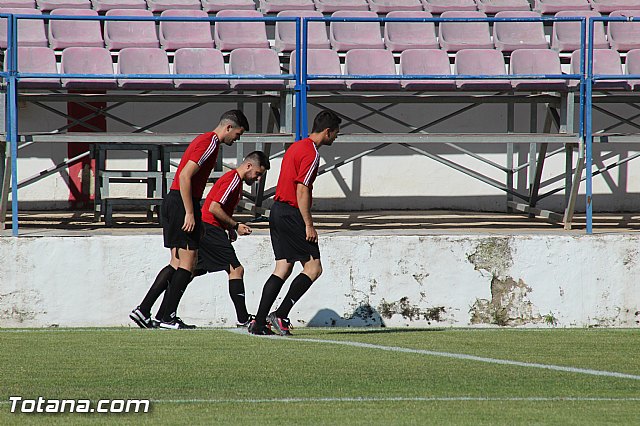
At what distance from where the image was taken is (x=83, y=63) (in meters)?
10.9

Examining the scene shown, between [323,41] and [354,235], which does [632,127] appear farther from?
[354,235]

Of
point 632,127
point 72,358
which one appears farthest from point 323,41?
point 72,358

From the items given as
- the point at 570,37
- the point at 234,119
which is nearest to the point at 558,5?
the point at 570,37

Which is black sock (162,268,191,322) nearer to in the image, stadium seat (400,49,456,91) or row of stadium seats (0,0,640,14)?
stadium seat (400,49,456,91)

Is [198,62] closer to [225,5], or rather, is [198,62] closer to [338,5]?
[225,5]

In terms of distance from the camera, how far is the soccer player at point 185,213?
780cm

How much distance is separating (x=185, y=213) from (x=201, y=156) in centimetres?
49

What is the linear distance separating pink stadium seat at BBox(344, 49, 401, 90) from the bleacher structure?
14mm

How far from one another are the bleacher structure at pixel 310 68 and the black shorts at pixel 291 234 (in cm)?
186

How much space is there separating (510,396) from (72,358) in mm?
2831

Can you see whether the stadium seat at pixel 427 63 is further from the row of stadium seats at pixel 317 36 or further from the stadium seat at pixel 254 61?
the stadium seat at pixel 254 61

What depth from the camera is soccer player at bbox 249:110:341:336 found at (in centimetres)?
766

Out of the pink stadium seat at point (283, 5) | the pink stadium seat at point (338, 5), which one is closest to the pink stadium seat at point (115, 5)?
the pink stadium seat at point (283, 5)

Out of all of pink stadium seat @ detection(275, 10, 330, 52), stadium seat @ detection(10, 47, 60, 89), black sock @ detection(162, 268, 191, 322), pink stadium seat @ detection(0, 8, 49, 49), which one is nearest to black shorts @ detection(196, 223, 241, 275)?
black sock @ detection(162, 268, 191, 322)
